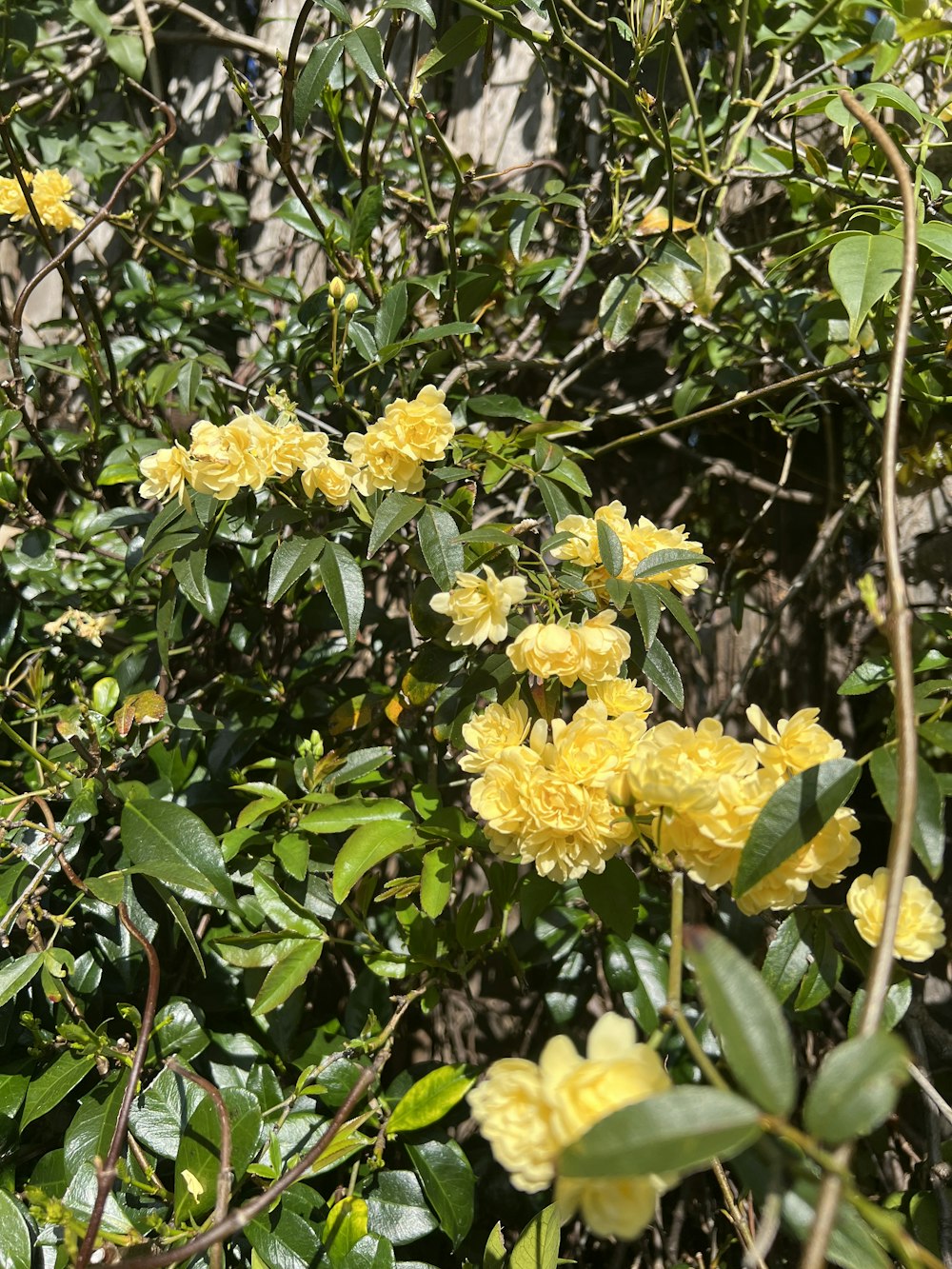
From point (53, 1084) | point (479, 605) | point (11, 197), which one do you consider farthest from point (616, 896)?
point (11, 197)

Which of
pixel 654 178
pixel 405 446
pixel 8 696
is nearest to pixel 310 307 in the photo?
pixel 405 446

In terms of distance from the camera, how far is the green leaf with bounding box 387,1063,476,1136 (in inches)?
40.1

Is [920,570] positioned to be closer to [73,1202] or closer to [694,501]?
[694,501]

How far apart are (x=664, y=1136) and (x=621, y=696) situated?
0.50 meters

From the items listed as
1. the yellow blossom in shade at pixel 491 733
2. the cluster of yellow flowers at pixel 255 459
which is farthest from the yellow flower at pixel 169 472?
the yellow blossom in shade at pixel 491 733

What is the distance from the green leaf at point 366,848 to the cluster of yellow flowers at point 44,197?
113cm

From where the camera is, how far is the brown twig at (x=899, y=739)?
409 mm

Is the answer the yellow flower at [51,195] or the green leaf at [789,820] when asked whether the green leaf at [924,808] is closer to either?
the green leaf at [789,820]

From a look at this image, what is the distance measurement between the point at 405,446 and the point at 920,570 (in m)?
1.04

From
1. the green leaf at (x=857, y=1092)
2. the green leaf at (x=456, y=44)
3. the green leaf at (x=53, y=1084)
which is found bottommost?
the green leaf at (x=53, y=1084)

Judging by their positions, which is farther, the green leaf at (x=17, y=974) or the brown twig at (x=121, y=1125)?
the green leaf at (x=17, y=974)

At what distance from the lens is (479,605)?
88 centimetres

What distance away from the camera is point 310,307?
4.32ft

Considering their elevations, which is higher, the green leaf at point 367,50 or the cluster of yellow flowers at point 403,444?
the green leaf at point 367,50
